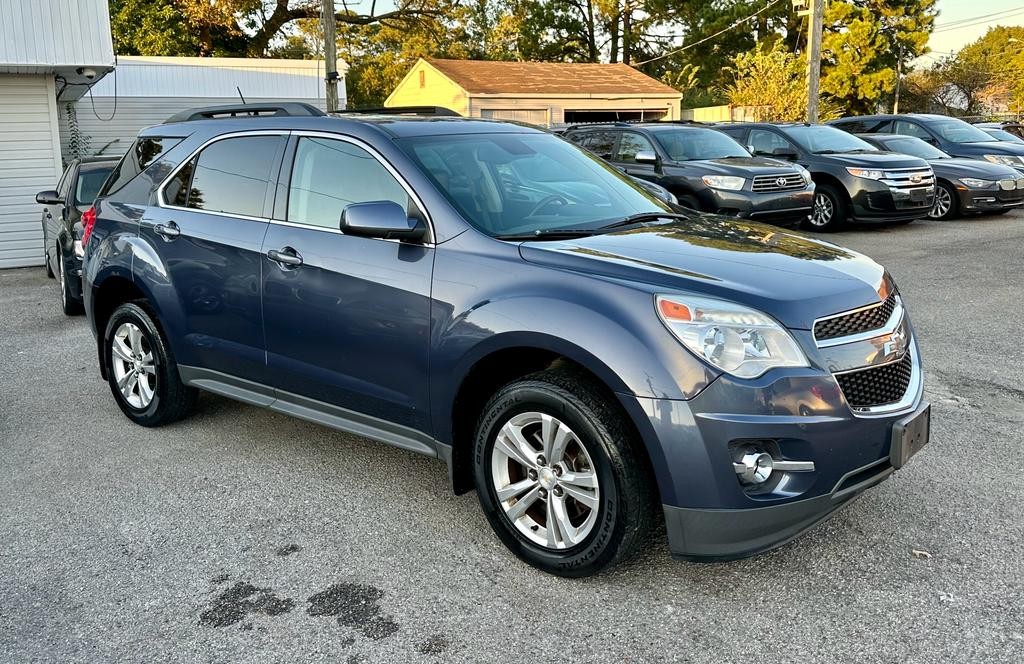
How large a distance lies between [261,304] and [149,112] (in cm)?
2158

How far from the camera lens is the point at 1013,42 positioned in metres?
68.5

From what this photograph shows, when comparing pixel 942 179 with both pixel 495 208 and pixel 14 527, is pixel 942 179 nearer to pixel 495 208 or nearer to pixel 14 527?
pixel 495 208

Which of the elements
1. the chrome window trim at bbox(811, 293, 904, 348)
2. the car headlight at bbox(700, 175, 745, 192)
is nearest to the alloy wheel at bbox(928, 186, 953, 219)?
the car headlight at bbox(700, 175, 745, 192)

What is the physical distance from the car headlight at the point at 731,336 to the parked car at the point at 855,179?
11.1 m

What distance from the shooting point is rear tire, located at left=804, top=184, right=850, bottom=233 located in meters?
13.7

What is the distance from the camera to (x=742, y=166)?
12508 millimetres

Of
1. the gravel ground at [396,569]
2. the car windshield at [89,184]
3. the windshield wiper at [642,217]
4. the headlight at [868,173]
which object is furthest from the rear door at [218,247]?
the headlight at [868,173]

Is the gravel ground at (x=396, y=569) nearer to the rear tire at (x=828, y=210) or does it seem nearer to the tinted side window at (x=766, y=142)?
the rear tire at (x=828, y=210)

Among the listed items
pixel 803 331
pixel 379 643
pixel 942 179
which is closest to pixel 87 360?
pixel 379 643

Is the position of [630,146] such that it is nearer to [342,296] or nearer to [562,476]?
[342,296]

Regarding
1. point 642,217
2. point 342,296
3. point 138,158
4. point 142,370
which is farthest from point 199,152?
point 642,217

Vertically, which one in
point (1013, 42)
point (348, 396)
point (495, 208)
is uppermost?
point (1013, 42)

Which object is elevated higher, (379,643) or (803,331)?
(803,331)

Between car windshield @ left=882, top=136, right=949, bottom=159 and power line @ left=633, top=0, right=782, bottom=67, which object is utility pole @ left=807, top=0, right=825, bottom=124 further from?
power line @ left=633, top=0, right=782, bottom=67
